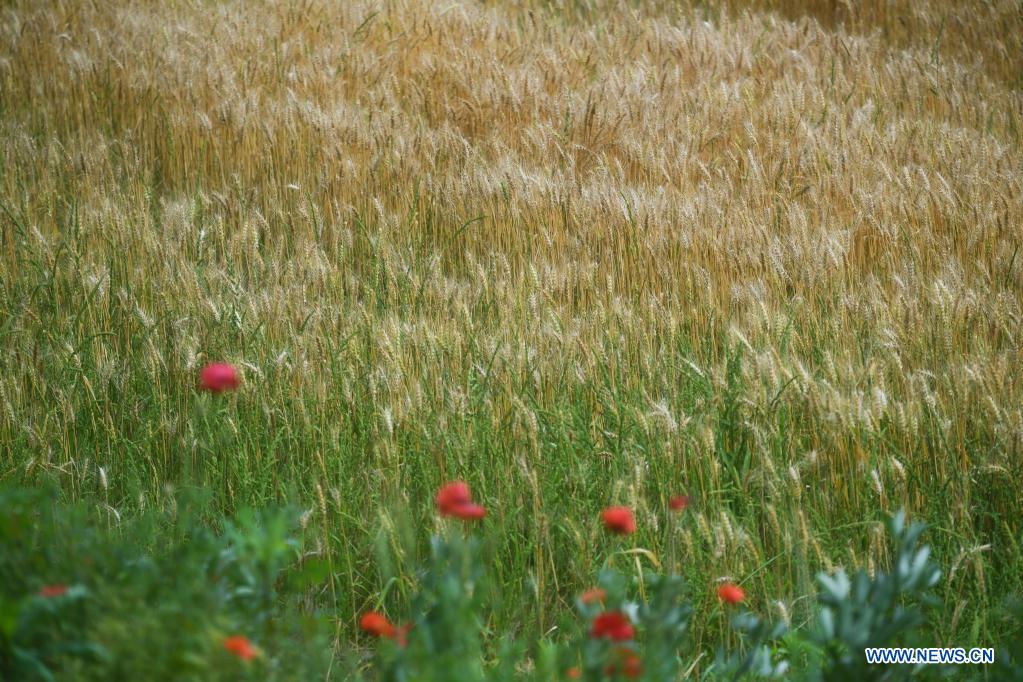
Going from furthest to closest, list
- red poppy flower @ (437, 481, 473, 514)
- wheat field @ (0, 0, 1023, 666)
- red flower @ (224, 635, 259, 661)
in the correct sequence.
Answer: wheat field @ (0, 0, 1023, 666)
red poppy flower @ (437, 481, 473, 514)
red flower @ (224, 635, 259, 661)

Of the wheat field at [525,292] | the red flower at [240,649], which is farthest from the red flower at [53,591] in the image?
the wheat field at [525,292]

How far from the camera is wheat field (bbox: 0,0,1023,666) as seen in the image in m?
2.16

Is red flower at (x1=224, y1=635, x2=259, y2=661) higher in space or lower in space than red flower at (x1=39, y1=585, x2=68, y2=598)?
higher

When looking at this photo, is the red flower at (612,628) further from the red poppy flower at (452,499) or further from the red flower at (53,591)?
the red flower at (53,591)

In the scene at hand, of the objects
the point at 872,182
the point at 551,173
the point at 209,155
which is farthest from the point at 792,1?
the point at 209,155

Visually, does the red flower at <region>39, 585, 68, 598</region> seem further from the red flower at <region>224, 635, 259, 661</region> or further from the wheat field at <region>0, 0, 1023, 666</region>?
the wheat field at <region>0, 0, 1023, 666</region>

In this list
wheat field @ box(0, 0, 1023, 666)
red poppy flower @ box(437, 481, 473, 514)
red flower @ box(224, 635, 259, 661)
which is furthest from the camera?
wheat field @ box(0, 0, 1023, 666)

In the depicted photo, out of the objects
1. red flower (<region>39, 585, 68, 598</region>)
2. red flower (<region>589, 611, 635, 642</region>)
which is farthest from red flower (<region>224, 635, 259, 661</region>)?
red flower (<region>589, 611, 635, 642</region>)

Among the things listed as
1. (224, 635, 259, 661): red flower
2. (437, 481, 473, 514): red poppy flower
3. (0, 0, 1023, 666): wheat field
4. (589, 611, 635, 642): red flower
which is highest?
(437, 481, 473, 514): red poppy flower

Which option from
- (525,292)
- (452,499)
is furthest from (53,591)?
(525,292)

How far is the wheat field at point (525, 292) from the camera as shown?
2156 millimetres

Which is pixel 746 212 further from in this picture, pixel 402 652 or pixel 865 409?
pixel 402 652

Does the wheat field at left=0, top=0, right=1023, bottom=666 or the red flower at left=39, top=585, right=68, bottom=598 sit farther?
the wheat field at left=0, top=0, right=1023, bottom=666

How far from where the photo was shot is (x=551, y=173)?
12.5ft
